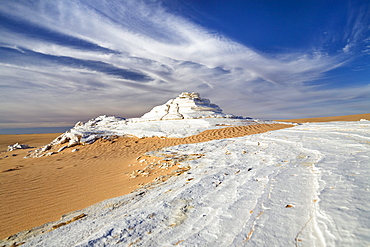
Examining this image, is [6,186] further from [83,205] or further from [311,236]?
[311,236]

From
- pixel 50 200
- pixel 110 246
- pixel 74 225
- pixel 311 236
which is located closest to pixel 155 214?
pixel 110 246

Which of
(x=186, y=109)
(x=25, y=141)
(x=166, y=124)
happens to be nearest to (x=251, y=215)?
(x=166, y=124)

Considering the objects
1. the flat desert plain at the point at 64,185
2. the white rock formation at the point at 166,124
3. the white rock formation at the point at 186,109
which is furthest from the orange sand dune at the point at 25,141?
the flat desert plain at the point at 64,185

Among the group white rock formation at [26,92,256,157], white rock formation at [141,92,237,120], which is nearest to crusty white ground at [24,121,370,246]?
white rock formation at [26,92,256,157]

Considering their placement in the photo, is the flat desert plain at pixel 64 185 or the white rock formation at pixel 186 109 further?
the white rock formation at pixel 186 109

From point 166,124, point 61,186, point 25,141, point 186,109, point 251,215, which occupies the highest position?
point 186,109

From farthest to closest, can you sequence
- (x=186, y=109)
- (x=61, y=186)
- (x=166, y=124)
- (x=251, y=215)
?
(x=186, y=109) → (x=166, y=124) → (x=61, y=186) → (x=251, y=215)

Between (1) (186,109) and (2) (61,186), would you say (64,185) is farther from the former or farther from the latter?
(1) (186,109)

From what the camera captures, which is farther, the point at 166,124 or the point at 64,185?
the point at 166,124

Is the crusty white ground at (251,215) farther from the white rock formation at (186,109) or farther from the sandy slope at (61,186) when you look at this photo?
the white rock formation at (186,109)

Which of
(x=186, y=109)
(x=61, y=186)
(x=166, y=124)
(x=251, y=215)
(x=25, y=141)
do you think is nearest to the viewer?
(x=251, y=215)

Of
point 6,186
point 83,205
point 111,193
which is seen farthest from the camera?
point 6,186

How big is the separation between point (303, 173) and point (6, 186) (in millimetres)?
6736

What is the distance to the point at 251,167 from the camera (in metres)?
3.28
